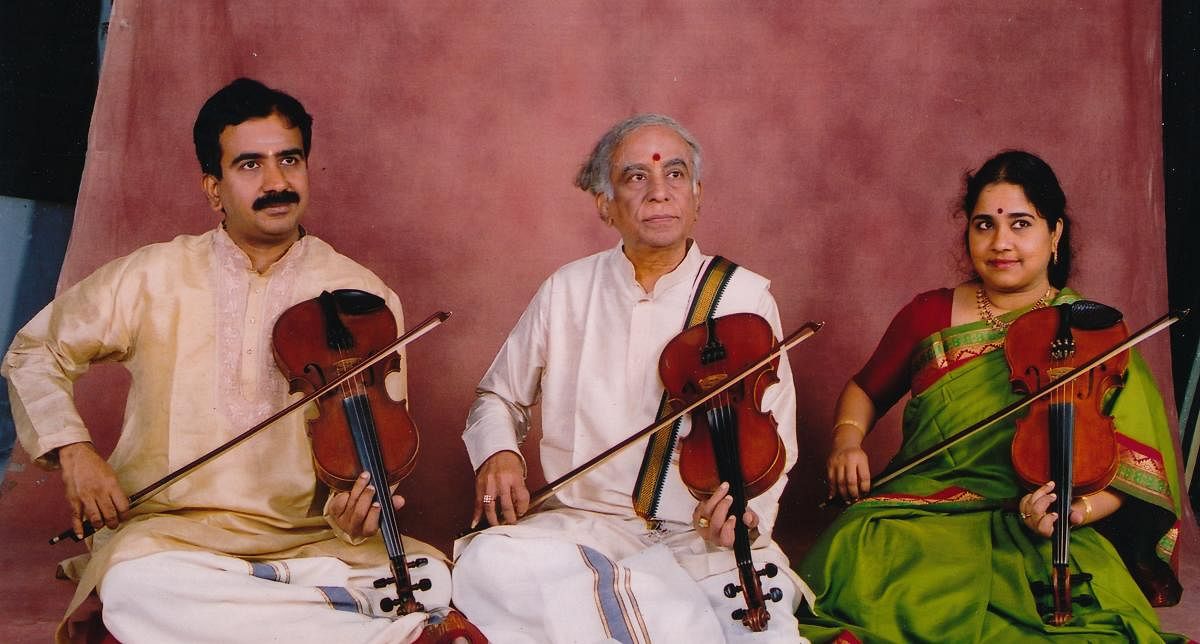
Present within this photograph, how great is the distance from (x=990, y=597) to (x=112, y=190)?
7.88ft

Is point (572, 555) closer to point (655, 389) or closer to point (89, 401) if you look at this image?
point (655, 389)

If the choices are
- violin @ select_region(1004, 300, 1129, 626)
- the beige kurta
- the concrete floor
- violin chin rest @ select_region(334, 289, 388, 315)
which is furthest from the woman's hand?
violin chin rest @ select_region(334, 289, 388, 315)

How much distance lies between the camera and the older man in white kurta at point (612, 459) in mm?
2725

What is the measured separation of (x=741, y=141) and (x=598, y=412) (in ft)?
3.29

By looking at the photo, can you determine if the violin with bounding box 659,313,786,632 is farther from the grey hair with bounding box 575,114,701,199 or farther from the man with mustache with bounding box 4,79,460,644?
the man with mustache with bounding box 4,79,460,644

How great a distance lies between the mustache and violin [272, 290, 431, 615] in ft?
0.92

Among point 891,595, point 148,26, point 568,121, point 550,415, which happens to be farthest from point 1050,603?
point 148,26

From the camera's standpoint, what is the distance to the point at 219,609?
8.84 feet

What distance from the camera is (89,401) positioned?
3.56 m

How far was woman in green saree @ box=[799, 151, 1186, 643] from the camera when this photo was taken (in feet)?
9.19

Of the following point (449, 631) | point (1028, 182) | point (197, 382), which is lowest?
point (449, 631)

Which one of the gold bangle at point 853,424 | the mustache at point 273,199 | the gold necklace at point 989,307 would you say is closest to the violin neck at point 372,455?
the mustache at point 273,199

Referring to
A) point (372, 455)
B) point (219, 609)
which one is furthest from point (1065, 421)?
point (219, 609)

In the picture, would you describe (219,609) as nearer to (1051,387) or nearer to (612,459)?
(612,459)
